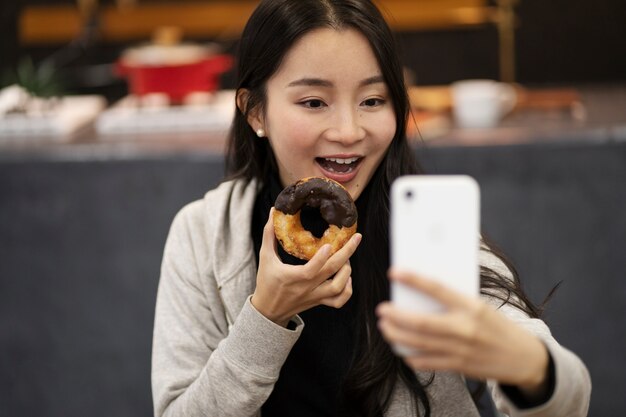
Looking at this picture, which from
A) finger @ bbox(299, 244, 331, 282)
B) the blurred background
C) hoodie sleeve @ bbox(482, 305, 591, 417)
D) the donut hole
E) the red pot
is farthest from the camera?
the red pot

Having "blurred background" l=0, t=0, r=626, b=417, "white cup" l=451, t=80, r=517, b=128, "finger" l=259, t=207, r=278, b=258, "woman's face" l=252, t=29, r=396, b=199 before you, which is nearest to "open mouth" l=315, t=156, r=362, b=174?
"woman's face" l=252, t=29, r=396, b=199

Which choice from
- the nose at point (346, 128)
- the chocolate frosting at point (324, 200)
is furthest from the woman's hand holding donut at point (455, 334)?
the nose at point (346, 128)

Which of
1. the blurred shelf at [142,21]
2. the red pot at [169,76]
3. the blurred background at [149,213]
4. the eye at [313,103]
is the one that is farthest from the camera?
the blurred shelf at [142,21]

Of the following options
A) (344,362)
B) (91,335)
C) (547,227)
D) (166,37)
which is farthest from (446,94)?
(344,362)

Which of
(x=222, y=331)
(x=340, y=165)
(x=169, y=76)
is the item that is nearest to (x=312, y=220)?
(x=340, y=165)

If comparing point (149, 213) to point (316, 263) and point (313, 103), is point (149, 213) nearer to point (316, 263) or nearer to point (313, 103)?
point (313, 103)

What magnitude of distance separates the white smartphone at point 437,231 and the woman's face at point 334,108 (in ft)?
1.49

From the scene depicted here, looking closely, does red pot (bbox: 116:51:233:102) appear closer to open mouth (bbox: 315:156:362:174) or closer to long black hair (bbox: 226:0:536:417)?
long black hair (bbox: 226:0:536:417)

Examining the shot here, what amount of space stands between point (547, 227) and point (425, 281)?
2041 millimetres

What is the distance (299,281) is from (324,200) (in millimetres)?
156

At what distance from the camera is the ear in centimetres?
169

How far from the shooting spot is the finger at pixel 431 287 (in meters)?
1.00

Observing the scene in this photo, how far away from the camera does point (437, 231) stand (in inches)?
41.8

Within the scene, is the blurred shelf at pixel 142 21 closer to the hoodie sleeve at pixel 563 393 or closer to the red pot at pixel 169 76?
the red pot at pixel 169 76
